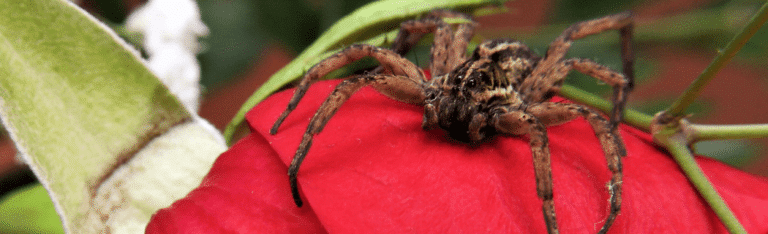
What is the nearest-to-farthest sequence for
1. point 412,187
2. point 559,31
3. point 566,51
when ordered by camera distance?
1. point 412,187
2. point 566,51
3. point 559,31

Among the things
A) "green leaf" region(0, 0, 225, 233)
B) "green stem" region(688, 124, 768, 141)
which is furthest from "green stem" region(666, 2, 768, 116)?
"green leaf" region(0, 0, 225, 233)

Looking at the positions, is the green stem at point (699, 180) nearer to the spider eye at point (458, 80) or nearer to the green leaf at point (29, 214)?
the spider eye at point (458, 80)

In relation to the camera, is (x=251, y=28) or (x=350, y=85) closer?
(x=350, y=85)

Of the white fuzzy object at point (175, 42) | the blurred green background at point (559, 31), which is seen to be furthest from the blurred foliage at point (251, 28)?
the white fuzzy object at point (175, 42)

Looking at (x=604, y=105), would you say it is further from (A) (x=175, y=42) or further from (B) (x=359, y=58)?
(A) (x=175, y=42)

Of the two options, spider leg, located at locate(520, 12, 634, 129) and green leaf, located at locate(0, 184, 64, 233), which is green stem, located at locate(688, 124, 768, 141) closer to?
spider leg, located at locate(520, 12, 634, 129)

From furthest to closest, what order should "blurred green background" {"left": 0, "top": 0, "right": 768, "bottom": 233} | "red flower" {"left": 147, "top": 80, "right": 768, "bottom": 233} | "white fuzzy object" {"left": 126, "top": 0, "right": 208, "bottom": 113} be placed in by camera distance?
"blurred green background" {"left": 0, "top": 0, "right": 768, "bottom": 233} < "white fuzzy object" {"left": 126, "top": 0, "right": 208, "bottom": 113} < "red flower" {"left": 147, "top": 80, "right": 768, "bottom": 233}

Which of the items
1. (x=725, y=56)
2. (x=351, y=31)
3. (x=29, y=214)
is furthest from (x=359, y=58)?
(x=29, y=214)
